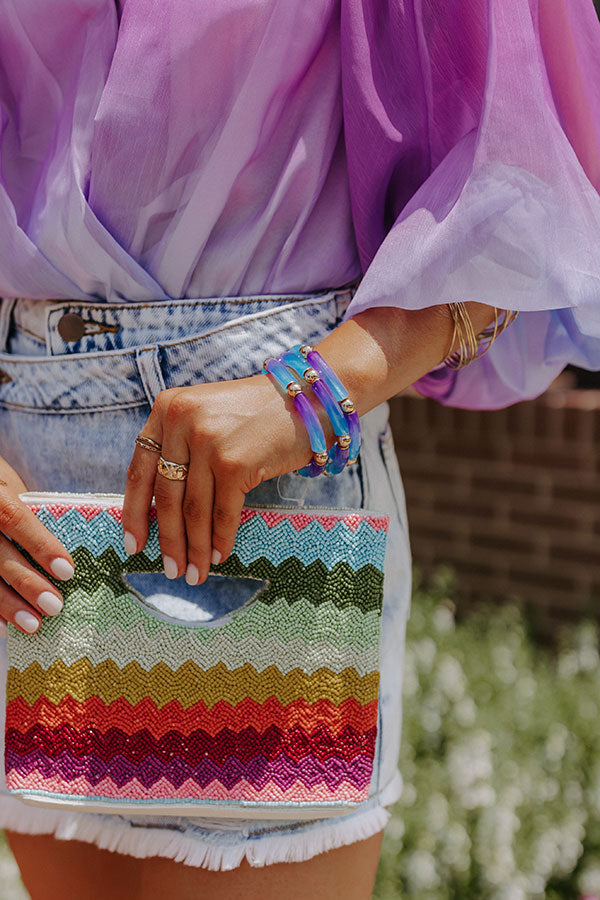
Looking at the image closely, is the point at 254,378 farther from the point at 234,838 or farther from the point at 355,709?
the point at 234,838

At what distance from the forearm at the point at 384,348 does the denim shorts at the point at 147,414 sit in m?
0.10

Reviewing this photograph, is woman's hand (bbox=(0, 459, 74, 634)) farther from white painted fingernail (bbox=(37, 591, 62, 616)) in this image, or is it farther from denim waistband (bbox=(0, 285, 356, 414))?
denim waistband (bbox=(0, 285, 356, 414))

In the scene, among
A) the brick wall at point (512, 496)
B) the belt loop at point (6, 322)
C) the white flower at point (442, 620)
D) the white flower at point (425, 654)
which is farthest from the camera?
the brick wall at point (512, 496)

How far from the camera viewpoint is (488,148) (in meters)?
1.07

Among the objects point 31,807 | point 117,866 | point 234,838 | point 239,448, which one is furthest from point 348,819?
point 239,448

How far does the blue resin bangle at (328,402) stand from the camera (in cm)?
102

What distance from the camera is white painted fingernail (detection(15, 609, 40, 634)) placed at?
3.66 ft

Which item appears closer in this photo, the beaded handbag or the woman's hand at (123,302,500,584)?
the woman's hand at (123,302,500,584)

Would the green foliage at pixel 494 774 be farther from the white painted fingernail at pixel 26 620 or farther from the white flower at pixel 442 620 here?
the white painted fingernail at pixel 26 620

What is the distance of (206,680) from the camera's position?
113 centimetres

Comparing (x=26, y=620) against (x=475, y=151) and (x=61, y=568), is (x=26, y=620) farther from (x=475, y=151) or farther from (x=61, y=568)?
(x=475, y=151)

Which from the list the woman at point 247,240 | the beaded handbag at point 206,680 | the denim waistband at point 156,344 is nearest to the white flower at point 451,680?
the woman at point 247,240

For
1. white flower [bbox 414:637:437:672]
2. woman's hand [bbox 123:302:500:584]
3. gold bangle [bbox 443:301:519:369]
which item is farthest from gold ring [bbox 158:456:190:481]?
white flower [bbox 414:637:437:672]

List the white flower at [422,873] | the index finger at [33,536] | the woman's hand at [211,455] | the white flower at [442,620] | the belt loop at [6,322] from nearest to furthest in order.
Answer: the woman's hand at [211,455], the index finger at [33,536], the belt loop at [6,322], the white flower at [422,873], the white flower at [442,620]
